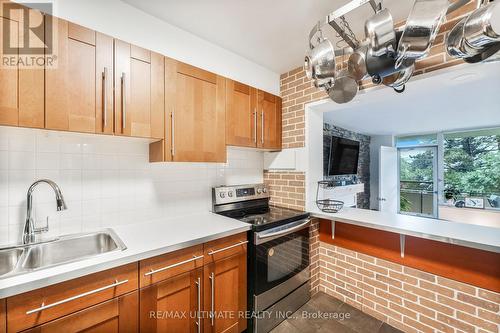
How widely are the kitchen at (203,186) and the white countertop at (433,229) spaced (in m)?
0.01

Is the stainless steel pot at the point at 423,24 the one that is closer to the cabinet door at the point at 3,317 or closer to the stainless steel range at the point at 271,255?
the stainless steel range at the point at 271,255

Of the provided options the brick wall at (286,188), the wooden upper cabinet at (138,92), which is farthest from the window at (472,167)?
the wooden upper cabinet at (138,92)

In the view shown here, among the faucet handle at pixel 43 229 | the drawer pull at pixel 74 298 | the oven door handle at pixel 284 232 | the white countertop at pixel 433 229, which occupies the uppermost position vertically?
the faucet handle at pixel 43 229

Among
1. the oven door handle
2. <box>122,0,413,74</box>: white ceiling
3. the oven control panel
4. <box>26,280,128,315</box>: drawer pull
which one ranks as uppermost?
<box>122,0,413,74</box>: white ceiling

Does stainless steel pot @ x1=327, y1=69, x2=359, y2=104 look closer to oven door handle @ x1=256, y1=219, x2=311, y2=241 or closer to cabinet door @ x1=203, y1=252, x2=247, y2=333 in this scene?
oven door handle @ x1=256, y1=219, x2=311, y2=241

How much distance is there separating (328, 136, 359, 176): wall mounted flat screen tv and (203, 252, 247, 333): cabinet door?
2.81 m

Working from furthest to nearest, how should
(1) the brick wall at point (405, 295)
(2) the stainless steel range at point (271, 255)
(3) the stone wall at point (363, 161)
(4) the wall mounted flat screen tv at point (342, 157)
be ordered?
(3) the stone wall at point (363, 161)
(4) the wall mounted flat screen tv at point (342, 157)
(2) the stainless steel range at point (271, 255)
(1) the brick wall at point (405, 295)

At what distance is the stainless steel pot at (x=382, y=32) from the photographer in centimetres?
104

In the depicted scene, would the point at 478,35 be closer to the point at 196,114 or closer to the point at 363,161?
the point at 196,114

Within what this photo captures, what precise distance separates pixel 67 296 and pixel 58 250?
52cm

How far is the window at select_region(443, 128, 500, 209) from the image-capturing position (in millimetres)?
4137

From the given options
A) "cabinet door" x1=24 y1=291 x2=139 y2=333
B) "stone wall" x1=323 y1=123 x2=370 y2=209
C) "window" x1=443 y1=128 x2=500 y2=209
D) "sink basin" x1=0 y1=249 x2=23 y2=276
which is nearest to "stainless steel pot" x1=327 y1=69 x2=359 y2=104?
"cabinet door" x1=24 y1=291 x2=139 y2=333

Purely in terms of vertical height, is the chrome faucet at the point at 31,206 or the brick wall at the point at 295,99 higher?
the brick wall at the point at 295,99

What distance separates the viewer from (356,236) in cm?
202
